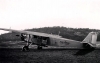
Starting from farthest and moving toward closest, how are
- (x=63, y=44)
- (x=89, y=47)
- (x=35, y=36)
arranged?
(x=35, y=36), (x=63, y=44), (x=89, y=47)

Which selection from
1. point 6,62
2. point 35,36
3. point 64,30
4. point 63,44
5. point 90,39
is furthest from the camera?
point 64,30

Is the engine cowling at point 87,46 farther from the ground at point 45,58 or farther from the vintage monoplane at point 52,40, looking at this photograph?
the ground at point 45,58

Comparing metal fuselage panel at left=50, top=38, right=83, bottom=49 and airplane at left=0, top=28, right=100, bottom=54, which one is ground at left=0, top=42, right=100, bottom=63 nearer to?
metal fuselage panel at left=50, top=38, right=83, bottom=49

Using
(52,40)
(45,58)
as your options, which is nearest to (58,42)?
(52,40)

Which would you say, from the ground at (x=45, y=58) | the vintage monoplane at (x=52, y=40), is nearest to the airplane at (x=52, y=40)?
the vintage monoplane at (x=52, y=40)

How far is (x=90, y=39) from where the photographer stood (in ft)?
63.1

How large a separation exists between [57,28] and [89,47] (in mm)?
85101

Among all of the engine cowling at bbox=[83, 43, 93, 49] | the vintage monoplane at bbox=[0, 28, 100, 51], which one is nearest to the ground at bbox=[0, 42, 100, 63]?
the engine cowling at bbox=[83, 43, 93, 49]

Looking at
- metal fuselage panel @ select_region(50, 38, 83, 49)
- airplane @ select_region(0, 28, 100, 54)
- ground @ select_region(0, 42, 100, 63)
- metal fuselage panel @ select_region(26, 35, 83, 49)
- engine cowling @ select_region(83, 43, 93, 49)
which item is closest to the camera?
ground @ select_region(0, 42, 100, 63)

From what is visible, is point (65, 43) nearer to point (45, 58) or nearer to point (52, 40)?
point (52, 40)

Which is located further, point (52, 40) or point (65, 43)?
point (52, 40)

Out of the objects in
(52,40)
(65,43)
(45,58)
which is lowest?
(45,58)

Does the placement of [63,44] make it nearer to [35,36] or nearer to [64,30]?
[35,36]

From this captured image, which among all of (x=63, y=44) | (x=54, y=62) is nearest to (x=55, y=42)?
(x=63, y=44)
